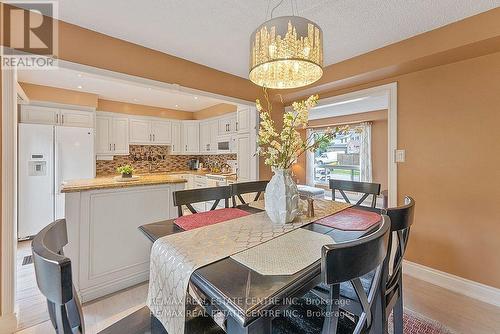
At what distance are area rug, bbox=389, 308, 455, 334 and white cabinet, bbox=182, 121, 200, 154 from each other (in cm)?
487

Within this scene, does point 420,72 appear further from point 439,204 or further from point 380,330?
point 380,330

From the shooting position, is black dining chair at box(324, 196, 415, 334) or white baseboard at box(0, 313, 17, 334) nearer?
black dining chair at box(324, 196, 415, 334)

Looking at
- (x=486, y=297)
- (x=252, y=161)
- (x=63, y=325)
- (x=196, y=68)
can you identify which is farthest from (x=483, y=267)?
(x=196, y=68)

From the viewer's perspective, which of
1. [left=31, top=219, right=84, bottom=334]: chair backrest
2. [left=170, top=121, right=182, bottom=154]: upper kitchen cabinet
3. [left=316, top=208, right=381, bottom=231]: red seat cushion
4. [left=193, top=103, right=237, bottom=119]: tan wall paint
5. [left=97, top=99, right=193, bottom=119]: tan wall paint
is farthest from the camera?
[left=170, top=121, right=182, bottom=154]: upper kitchen cabinet

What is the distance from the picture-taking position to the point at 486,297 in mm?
1975

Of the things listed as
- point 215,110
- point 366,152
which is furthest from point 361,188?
point 366,152

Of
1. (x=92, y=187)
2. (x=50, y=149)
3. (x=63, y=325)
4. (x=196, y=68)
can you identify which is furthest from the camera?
(x=50, y=149)

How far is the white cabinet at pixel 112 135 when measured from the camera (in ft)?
14.6

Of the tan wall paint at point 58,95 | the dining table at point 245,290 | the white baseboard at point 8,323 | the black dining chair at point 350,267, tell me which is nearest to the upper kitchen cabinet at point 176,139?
the tan wall paint at point 58,95

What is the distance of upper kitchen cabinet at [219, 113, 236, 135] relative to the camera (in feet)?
15.1

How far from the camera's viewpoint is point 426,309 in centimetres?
183

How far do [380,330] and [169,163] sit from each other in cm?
554

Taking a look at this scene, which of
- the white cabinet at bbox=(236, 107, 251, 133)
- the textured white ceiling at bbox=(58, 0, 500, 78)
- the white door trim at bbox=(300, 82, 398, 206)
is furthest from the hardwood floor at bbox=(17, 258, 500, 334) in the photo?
the white cabinet at bbox=(236, 107, 251, 133)

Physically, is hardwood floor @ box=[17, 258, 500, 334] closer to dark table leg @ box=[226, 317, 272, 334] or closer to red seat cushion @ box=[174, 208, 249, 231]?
red seat cushion @ box=[174, 208, 249, 231]
